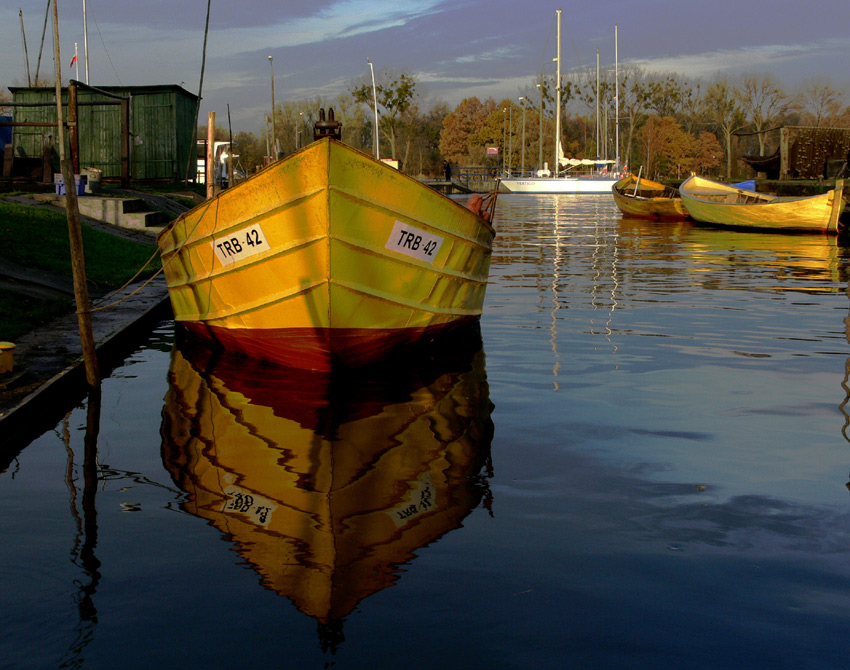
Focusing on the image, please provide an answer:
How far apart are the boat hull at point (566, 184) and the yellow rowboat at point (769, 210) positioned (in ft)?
163

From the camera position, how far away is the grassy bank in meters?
10.5

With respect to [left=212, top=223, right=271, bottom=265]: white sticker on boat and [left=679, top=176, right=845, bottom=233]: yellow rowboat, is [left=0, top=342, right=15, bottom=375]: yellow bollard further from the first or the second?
[left=679, top=176, right=845, bottom=233]: yellow rowboat

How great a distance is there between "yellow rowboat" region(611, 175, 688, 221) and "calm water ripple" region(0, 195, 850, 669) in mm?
30672

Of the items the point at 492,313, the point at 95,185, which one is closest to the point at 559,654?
the point at 492,313

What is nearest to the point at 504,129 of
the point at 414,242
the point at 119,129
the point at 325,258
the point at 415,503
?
the point at 119,129

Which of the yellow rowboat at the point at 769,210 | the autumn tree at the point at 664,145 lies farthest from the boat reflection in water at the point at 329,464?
the autumn tree at the point at 664,145

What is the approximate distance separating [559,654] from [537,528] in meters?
1.32

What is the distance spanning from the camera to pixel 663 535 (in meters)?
4.81

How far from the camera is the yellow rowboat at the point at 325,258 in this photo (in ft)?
27.8

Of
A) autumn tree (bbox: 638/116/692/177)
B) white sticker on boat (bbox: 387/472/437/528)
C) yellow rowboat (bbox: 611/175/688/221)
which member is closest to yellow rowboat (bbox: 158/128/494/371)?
white sticker on boat (bbox: 387/472/437/528)

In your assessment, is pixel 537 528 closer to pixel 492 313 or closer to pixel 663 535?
pixel 663 535

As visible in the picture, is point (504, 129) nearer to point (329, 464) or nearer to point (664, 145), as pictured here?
point (664, 145)

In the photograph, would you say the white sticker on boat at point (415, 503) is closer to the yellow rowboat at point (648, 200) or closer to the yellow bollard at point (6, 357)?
the yellow bollard at point (6, 357)

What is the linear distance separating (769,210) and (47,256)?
24.0 metres
